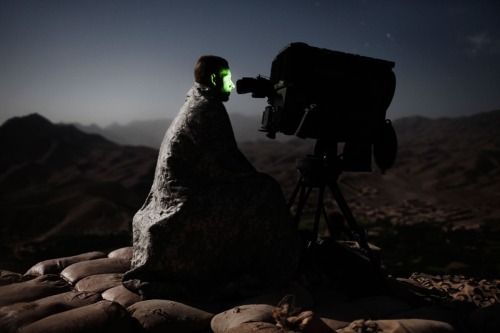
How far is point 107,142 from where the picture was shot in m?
45.6

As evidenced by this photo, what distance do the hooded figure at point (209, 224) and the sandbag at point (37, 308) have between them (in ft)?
1.41

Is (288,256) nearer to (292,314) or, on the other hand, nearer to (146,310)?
(292,314)

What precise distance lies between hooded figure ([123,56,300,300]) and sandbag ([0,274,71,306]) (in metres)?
0.69

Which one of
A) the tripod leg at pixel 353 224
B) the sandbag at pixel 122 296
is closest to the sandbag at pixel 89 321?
the sandbag at pixel 122 296

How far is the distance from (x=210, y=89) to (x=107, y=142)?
46.4 metres

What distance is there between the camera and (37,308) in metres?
2.58

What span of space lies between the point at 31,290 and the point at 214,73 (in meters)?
2.60

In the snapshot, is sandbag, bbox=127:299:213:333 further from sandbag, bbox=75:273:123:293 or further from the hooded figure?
sandbag, bbox=75:273:123:293

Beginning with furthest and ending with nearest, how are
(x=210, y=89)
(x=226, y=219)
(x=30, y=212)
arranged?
(x=30, y=212), (x=210, y=89), (x=226, y=219)

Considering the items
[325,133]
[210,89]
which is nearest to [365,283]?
[325,133]

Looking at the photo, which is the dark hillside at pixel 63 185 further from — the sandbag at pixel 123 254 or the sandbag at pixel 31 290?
the sandbag at pixel 31 290

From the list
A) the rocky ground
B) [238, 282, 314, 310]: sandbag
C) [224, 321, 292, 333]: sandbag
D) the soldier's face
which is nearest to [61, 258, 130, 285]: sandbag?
the rocky ground

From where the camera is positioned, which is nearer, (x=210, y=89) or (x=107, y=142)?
(x=210, y=89)

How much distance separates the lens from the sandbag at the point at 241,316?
254cm
